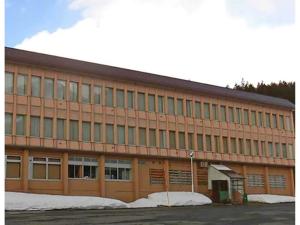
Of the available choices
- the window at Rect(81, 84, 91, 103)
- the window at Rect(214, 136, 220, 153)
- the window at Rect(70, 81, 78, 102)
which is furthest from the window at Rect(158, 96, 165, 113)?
the window at Rect(70, 81, 78, 102)

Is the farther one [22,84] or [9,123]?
[22,84]

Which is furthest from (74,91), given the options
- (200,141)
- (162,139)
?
(200,141)

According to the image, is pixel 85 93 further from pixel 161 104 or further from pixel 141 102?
pixel 161 104

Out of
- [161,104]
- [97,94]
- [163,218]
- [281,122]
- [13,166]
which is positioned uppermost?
[97,94]

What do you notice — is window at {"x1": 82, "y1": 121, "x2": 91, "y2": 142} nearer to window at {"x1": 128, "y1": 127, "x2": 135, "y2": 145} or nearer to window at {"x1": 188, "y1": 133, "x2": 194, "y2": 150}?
window at {"x1": 128, "y1": 127, "x2": 135, "y2": 145}

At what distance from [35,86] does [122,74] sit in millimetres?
8886

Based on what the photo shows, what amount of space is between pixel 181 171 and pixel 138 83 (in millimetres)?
10165

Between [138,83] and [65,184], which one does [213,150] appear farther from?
[65,184]

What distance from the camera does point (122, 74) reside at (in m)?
43.9

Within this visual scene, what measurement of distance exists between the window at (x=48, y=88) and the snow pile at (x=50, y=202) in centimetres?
865

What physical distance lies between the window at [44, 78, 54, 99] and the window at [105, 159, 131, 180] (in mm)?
8016

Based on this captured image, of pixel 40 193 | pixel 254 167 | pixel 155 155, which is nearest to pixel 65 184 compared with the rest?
pixel 40 193

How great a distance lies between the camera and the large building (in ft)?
124

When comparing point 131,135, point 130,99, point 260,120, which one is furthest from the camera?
point 260,120
